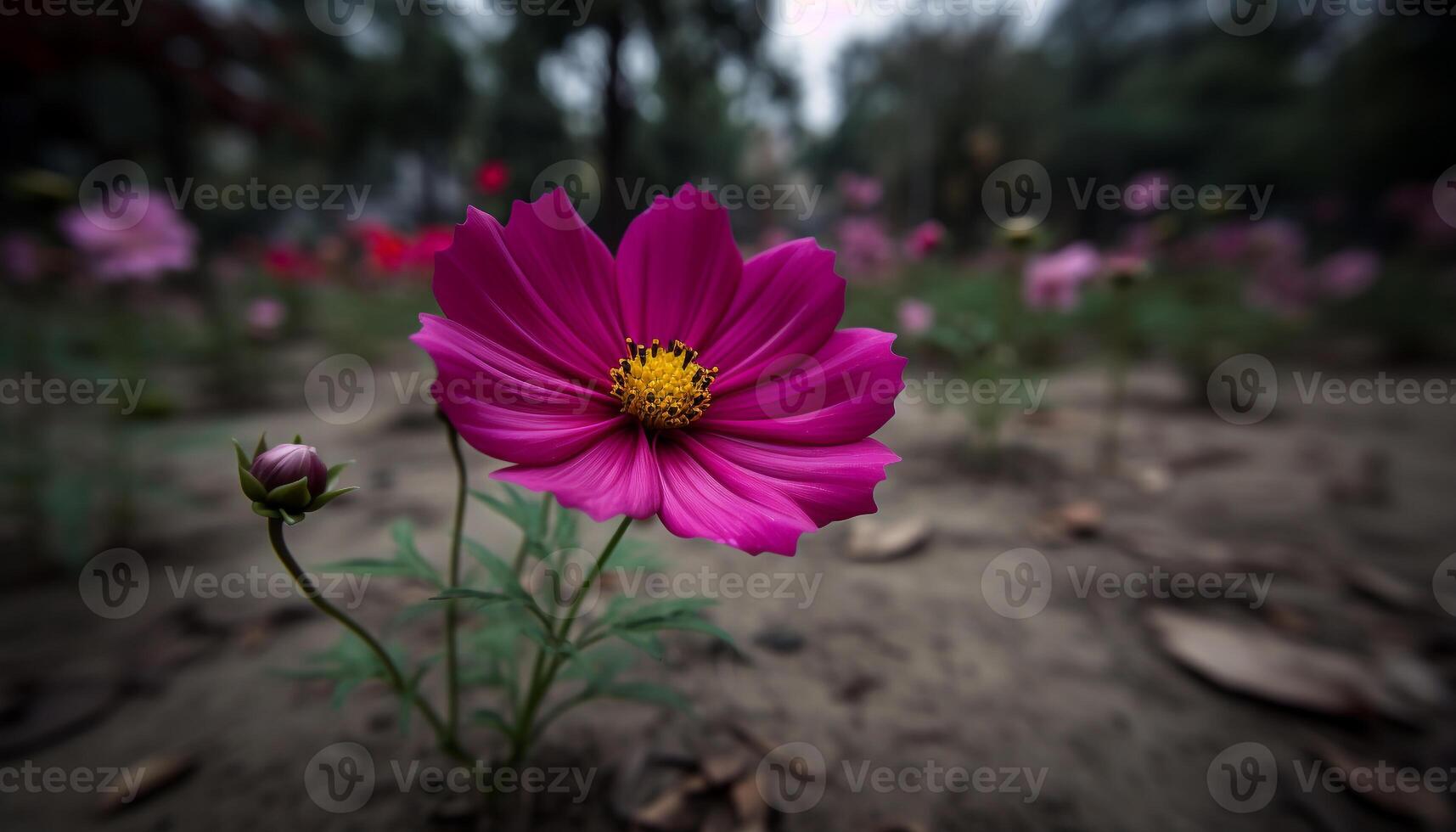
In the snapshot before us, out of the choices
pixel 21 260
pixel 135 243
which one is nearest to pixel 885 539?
pixel 135 243

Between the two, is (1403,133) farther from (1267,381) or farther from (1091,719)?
A: (1091,719)

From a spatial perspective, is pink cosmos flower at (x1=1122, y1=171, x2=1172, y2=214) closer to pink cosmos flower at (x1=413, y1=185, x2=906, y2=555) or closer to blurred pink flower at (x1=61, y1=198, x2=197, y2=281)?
pink cosmos flower at (x1=413, y1=185, x2=906, y2=555)

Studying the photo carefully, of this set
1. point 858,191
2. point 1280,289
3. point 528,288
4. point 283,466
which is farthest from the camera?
point 1280,289

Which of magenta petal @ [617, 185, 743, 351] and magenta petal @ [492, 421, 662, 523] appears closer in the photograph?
magenta petal @ [492, 421, 662, 523]

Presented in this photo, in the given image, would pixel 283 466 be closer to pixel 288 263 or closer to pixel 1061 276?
pixel 1061 276

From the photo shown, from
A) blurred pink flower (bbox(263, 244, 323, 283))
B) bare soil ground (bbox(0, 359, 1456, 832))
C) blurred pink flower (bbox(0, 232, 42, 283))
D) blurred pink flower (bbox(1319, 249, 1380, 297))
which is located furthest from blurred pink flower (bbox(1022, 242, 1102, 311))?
blurred pink flower (bbox(0, 232, 42, 283))

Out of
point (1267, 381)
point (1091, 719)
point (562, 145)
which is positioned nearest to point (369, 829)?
point (1091, 719)
